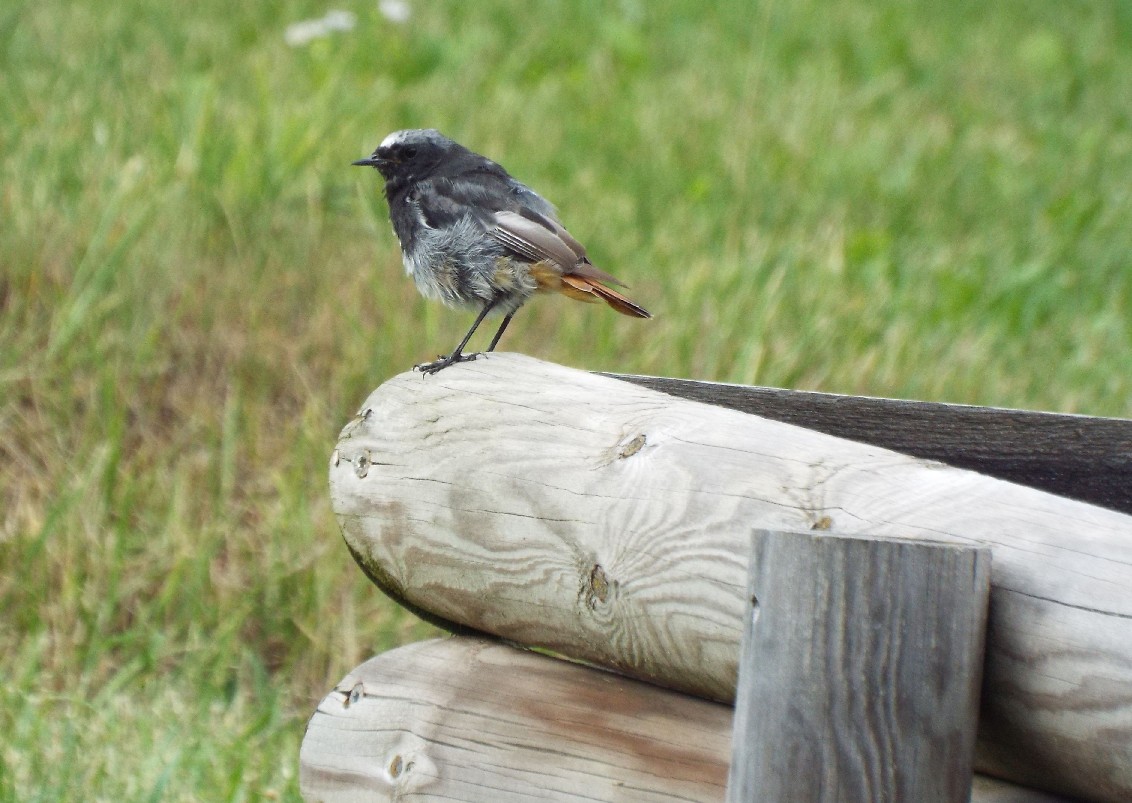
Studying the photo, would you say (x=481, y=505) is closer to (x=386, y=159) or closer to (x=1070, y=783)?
(x=1070, y=783)

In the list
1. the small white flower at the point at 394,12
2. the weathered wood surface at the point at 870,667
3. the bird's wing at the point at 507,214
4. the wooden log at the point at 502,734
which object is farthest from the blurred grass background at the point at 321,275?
the weathered wood surface at the point at 870,667

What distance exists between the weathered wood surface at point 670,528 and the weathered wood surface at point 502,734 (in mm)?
61

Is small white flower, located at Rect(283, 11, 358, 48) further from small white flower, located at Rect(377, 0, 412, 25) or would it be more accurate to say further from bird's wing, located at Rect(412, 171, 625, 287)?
bird's wing, located at Rect(412, 171, 625, 287)

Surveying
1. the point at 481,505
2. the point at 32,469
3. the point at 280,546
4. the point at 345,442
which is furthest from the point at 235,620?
the point at 481,505

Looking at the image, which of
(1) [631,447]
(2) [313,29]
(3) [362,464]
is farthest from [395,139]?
(2) [313,29]

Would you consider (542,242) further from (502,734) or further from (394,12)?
(394,12)

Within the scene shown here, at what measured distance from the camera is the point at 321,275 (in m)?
5.28

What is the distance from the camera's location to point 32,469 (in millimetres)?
4289

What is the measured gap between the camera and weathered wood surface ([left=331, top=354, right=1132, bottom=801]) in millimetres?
1522

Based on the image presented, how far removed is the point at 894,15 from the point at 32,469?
8.70 metres

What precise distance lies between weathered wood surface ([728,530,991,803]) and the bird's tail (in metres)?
1.45

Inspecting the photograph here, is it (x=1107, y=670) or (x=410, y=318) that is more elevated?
(x=410, y=318)

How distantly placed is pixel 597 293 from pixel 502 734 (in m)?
1.20

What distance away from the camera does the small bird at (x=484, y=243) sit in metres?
3.07
